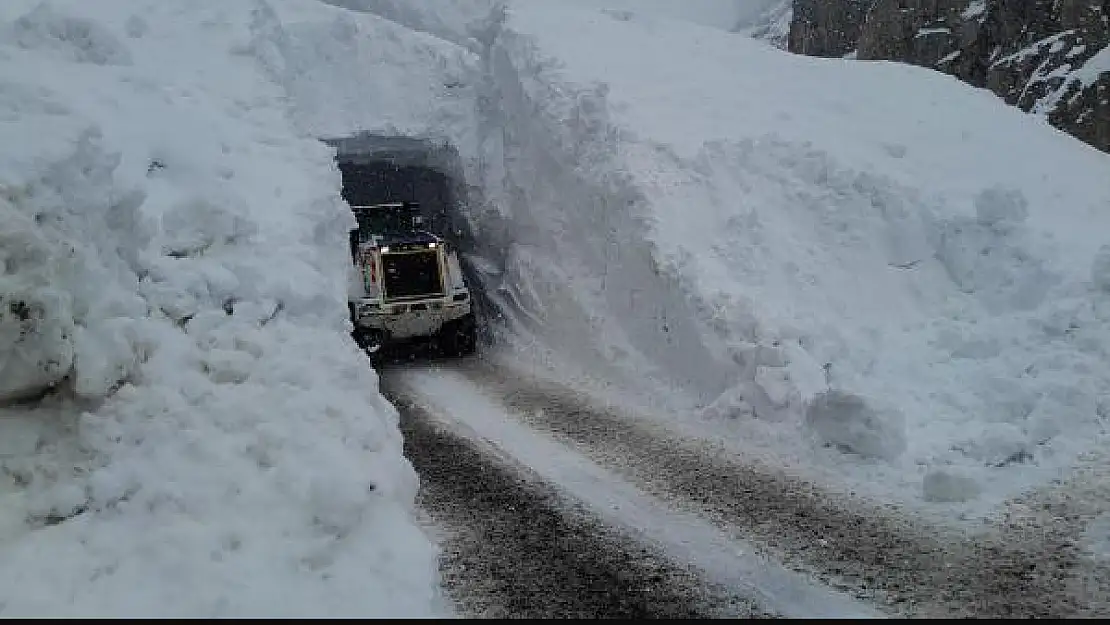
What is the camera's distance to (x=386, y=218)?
48.4ft

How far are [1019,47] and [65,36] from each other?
1181 inches

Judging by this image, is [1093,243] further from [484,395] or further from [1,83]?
[1,83]

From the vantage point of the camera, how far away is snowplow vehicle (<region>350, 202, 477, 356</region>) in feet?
42.3

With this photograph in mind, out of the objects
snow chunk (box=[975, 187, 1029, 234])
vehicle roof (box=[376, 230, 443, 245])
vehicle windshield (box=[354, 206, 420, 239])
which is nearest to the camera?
snow chunk (box=[975, 187, 1029, 234])

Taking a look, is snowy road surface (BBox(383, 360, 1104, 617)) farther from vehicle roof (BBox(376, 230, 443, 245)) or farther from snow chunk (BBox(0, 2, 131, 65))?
snow chunk (BBox(0, 2, 131, 65))

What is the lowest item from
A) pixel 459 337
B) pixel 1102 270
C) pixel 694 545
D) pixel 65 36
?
pixel 459 337

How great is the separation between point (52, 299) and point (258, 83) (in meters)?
8.91

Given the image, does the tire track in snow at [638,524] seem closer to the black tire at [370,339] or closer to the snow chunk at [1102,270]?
the black tire at [370,339]

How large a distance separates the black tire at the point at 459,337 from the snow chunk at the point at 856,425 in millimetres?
7121

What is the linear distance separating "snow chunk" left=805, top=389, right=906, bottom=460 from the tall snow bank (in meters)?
3.89

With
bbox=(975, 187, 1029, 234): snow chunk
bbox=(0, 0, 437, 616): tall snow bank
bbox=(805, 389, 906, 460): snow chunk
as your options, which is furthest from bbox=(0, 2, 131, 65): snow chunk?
bbox=(975, 187, 1029, 234): snow chunk

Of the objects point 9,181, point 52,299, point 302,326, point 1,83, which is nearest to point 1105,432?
point 302,326

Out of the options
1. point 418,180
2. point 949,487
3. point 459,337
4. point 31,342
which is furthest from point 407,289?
point 949,487

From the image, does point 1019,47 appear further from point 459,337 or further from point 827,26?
point 459,337
